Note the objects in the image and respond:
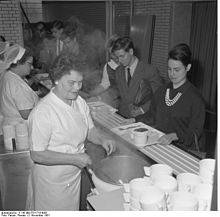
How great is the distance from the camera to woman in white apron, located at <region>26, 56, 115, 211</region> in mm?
1499

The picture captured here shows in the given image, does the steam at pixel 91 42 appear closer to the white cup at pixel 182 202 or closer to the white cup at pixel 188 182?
the white cup at pixel 188 182

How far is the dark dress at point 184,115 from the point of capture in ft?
6.17

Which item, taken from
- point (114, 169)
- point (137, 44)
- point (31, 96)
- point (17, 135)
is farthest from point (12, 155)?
point (137, 44)

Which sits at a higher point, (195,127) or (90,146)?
(195,127)

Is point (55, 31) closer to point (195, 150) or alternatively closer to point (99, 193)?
point (195, 150)

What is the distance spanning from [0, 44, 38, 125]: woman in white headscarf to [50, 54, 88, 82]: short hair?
2.41 feet

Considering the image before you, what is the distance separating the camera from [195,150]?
1.92 meters

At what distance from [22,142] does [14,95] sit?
366mm

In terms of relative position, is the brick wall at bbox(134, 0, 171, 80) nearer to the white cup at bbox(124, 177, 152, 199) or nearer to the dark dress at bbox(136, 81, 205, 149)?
the dark dress at bbox(136, 81, 205, 149)

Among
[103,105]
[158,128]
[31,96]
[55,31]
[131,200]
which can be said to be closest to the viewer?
[131,200]

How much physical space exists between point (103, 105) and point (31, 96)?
0.70 m

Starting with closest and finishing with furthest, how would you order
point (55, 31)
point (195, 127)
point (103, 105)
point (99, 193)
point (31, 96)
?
point (99, 193) → point (195, 127) → point (31, 96) → point (103, 105) → point (55, 31)

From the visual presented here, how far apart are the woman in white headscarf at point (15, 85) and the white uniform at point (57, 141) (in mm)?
646

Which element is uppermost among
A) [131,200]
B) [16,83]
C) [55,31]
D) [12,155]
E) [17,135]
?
[55,31]
